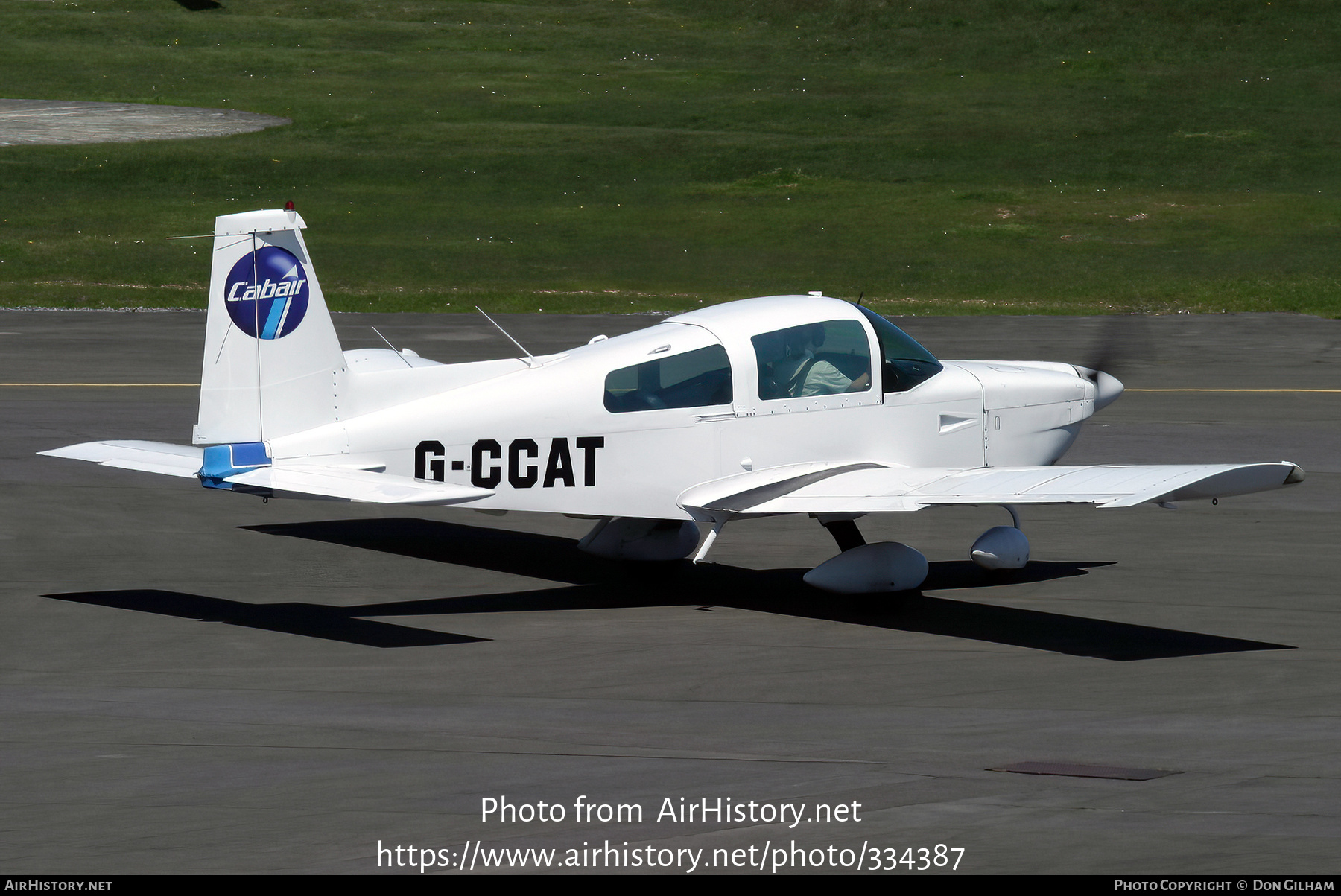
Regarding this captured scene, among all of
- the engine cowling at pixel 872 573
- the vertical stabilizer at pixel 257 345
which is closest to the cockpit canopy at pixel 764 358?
the engine cowling at pixel 872 573

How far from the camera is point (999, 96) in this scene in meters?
55.7

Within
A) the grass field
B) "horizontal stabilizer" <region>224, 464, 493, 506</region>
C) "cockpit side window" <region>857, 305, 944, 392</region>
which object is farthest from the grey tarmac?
the grass field

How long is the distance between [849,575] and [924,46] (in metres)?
52.5

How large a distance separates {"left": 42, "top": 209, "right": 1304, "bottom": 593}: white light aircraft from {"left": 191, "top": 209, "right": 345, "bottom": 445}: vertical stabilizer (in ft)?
0.04

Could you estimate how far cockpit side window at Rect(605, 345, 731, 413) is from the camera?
13172 mm

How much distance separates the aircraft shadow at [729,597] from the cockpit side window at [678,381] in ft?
5.27

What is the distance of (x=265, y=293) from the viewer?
496 inches

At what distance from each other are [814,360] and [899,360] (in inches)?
31.7

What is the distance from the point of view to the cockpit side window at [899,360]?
45.1 feet

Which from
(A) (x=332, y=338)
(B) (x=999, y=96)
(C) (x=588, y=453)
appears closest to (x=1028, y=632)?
(C) (x=588, y=453)

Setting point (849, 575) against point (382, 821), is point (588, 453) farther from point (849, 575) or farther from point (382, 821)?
point (382, 821)

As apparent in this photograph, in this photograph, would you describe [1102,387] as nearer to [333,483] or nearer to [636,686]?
[636,686]

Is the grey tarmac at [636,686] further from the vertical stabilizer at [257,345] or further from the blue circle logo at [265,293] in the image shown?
the blue circle logo at [265,293]

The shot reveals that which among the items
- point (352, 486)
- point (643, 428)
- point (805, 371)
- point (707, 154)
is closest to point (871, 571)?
point (805, 371)
